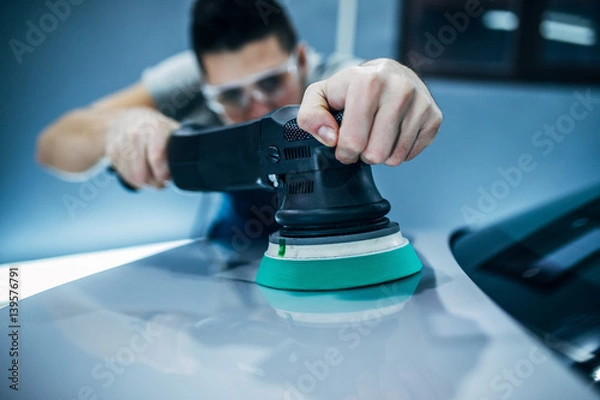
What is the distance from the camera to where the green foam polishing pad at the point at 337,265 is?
67cm

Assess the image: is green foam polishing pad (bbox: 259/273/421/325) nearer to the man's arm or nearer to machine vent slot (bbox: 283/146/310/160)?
machine vent slot (bbox: 283/146/310/160)

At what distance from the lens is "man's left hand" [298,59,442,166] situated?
62cm

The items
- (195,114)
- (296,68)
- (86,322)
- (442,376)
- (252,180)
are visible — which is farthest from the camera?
(195,114)

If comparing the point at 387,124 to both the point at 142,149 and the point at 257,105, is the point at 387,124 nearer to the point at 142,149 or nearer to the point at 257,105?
the point at 142,149

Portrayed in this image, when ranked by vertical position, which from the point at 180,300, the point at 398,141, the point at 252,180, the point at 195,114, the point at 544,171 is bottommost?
the point at 544,171

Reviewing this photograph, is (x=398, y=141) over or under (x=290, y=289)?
over

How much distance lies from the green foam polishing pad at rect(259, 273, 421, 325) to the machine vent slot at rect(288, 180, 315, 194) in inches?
5.9

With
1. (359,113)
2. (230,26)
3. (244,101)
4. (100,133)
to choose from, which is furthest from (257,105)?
(359,113)

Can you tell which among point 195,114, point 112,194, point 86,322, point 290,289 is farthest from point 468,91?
point 86,322

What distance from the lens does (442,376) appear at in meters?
0.43

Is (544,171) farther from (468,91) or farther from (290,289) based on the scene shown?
(290,289)

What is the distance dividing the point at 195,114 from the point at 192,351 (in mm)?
2000

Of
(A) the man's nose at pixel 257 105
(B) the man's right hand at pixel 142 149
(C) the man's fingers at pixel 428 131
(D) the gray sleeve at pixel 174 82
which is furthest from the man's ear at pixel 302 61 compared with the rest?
(C) the man's fingers at pixel 428 131

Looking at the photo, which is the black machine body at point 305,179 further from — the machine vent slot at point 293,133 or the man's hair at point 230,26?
the man's hair at point 230,26
